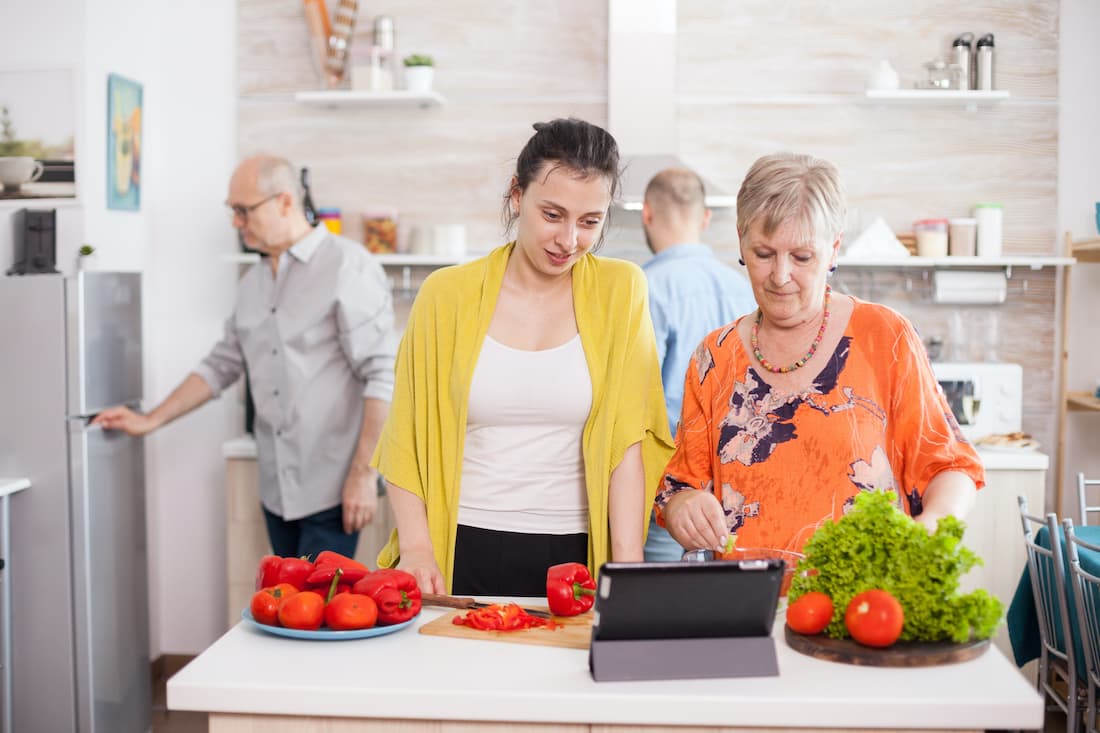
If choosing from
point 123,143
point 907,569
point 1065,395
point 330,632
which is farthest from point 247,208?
point 1065,395

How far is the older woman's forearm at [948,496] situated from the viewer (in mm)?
1603

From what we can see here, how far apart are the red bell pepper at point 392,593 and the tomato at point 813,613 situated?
0.52m

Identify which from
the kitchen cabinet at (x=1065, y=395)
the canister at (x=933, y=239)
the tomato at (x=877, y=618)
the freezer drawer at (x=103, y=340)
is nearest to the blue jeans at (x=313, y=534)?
the freezer drawer at (x=103, y=340)

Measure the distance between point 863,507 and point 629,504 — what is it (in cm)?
58

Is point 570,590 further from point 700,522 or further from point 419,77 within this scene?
point 419,77

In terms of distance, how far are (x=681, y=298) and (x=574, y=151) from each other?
4.09ft

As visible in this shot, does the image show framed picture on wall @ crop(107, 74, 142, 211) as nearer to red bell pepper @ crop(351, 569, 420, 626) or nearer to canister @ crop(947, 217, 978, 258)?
red bell pepper @ crop(351, 569, 420, 626)

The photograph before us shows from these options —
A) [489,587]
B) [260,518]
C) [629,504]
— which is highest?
[629,504]

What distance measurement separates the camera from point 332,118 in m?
4.14

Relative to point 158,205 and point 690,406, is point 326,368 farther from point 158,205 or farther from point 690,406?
point 690,406

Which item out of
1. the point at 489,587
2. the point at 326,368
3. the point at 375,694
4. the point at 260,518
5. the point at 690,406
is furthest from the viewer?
the point at 260,518

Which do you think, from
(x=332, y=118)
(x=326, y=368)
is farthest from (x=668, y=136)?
(x=326, y=368)

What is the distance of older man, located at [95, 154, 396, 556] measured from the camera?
119 inches

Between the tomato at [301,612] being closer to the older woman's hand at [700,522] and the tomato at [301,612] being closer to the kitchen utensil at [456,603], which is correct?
the kitchen utensil at [456,603]
